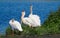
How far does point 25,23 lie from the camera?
Result: 9.99m

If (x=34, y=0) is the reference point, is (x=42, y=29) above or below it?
below

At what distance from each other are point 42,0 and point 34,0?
1.93 ft

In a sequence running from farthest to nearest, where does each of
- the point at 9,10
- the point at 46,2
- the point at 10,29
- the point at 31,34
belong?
the point at 46,2
the point at 9,10
the point at 10,29
the point at 31,34


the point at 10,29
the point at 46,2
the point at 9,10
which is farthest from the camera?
the point at 46,2

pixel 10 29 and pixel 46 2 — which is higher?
pixel 46 2

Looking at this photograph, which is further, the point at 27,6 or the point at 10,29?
the point at 27,6

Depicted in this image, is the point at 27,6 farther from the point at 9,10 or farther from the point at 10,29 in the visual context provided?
the point at 10,29

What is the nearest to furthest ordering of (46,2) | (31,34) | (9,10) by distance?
(31,34), (9,10), (46,2)

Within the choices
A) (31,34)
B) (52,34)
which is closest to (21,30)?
(31,34)

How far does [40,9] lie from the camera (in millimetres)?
17094

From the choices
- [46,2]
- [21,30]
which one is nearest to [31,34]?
[21,30]

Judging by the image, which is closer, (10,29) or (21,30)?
(21,30)

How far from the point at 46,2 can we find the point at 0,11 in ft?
10.5

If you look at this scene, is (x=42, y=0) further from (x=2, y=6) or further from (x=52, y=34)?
(x=52, y=34)
